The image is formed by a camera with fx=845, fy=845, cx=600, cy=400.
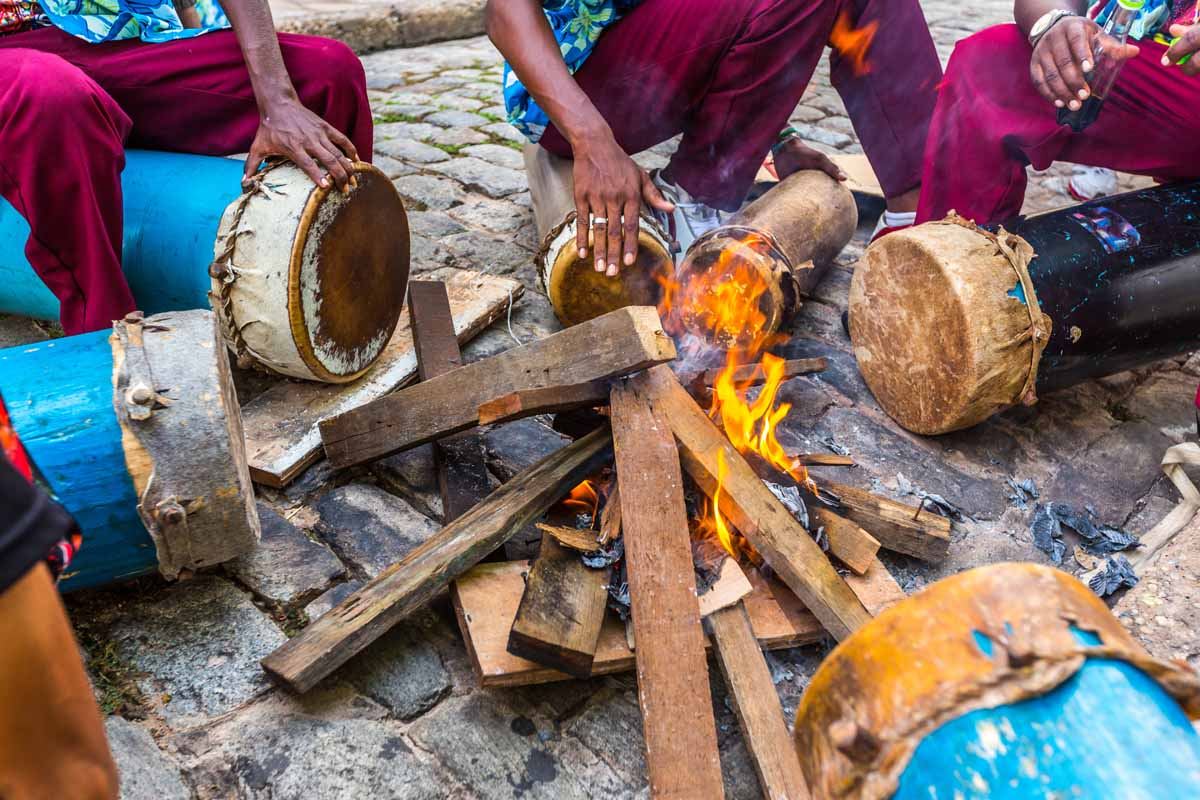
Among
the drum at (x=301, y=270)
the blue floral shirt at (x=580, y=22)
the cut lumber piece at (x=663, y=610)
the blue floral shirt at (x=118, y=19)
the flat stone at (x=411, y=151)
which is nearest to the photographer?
the cut lumber piece at (x=663, y=610)

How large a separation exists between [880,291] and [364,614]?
2.10 m

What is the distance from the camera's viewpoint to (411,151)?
5168mm

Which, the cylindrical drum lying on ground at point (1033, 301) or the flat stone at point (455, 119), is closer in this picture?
the cylindrical drum lying on ground at point (1033, 301)

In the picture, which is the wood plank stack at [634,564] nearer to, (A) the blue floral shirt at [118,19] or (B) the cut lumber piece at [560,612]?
(B) the cut lumber piece at [560,612]

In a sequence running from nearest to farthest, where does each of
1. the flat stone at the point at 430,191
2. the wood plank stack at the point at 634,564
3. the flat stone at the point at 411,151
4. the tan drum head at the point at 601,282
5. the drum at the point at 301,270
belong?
the wood plank stack at the point at 634,564 < the drum at the point at 301,270 < the tan drum head at the point at 601,282 < the flat stone at the point at 430,191 < the flat stone at the point at 411,151

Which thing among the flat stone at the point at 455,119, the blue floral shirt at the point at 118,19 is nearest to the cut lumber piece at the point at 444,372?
the blue floral shirt at the point at 118,19

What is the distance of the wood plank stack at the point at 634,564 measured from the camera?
1.89m

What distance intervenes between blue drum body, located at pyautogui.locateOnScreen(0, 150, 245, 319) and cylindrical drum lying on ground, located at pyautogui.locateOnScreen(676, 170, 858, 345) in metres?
1.70

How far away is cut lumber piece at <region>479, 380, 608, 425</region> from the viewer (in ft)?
7.61

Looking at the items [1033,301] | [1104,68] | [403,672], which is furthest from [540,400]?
[1104,68]

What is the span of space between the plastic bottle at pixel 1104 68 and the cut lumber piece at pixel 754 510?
1932mm

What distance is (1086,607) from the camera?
3.64 ft

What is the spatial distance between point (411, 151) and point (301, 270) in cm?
273

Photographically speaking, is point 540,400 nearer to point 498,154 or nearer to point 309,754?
point 309,754
